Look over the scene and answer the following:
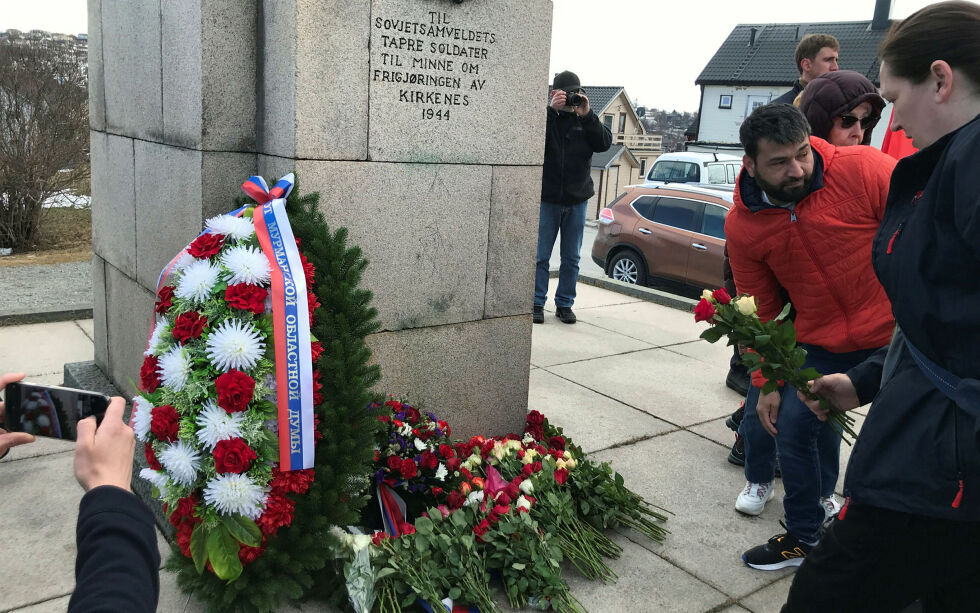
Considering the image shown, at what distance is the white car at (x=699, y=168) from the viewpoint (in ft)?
51.8

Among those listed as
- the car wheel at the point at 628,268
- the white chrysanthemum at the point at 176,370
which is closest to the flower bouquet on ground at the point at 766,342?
the white chrysanthemum at the point at 176,370

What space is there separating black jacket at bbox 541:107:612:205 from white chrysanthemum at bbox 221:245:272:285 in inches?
175

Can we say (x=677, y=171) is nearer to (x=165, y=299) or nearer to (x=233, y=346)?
(x=165, y=299)

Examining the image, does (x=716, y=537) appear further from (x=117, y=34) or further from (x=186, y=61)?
(x=117, y=34)

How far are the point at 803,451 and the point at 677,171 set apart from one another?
13.9m

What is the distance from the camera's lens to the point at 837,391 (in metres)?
2.39

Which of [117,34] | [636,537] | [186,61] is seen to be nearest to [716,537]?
[636,537]

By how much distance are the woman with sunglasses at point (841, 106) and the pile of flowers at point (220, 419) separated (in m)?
2.46

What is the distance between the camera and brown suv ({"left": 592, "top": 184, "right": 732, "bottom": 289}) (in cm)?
1087

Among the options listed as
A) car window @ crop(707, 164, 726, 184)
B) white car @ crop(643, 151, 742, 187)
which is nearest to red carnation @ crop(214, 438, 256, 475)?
white car @ crop(643, 151, 742, 187)

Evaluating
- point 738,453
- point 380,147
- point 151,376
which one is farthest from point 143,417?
point 738,453

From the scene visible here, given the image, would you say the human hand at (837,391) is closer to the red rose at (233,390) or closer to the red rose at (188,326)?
the red rose at (233,390)

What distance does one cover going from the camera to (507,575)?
3.03m

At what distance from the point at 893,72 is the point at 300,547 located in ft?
7.29
